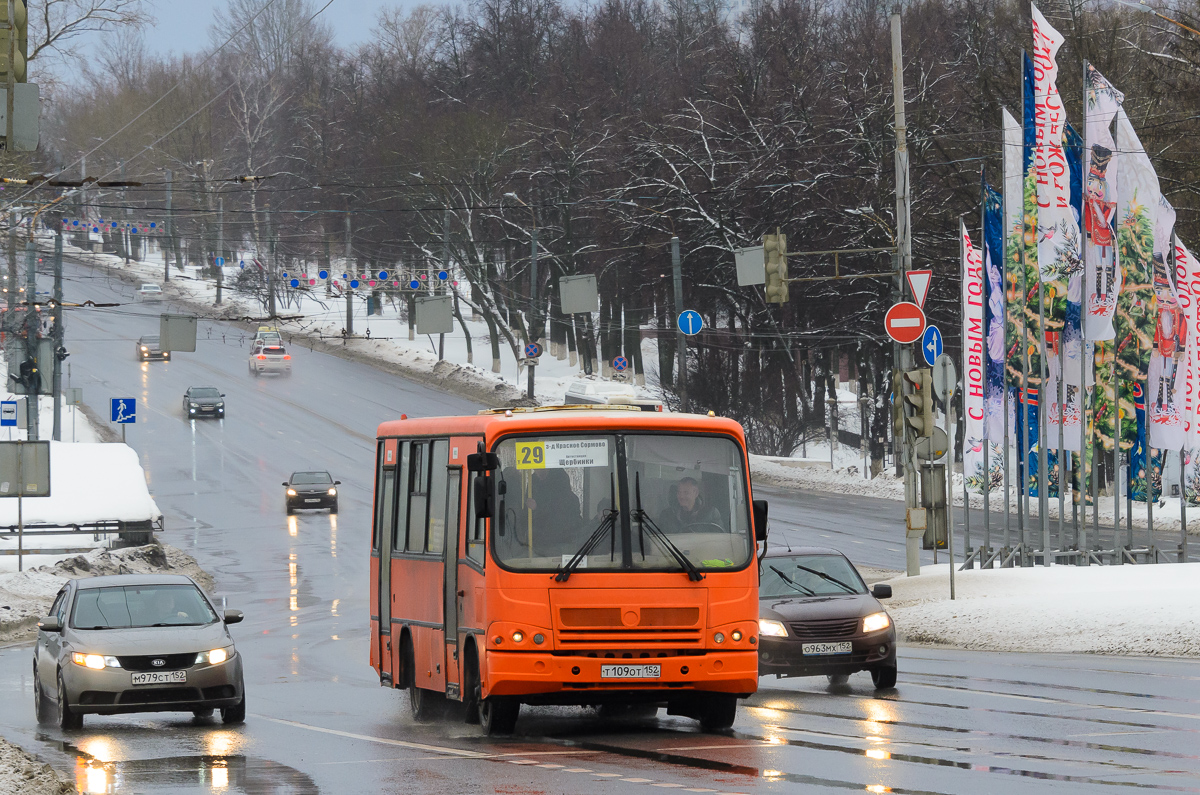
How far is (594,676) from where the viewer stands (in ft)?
42.9

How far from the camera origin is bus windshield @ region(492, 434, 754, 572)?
13.4 metres

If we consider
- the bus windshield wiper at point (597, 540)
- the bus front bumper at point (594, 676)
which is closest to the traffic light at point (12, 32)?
the bus windshield wiper at point (597, 540)

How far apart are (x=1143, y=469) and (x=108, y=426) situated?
153ft

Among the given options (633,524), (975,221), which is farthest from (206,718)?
(975,221)

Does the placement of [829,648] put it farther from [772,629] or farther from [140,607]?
[140,607]

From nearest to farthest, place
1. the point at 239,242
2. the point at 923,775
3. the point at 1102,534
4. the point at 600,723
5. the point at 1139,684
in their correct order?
1. the point at 923,775
2. the point at 600,723
3. the point at 1139,684
4. the point at 1102,534
5. the point at 239,242

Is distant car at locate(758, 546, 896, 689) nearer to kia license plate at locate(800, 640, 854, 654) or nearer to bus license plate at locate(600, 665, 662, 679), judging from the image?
kia license plate at locate(800, 640, 854, 654)

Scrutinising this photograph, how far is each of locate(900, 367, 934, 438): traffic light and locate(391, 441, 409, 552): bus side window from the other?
1211cm

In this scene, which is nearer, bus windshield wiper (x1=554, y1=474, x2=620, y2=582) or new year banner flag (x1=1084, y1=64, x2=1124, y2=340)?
bus windshield wiper (x1=554, y1=474, x2=620, y2=582)

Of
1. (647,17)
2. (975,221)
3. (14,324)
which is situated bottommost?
(14,324)

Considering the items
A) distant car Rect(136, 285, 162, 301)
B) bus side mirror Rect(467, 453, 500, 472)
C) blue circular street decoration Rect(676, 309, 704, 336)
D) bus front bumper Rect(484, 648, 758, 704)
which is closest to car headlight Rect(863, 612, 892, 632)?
bus front bumper Rect(484, 648, 758, 704)

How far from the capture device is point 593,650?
43.1 feet

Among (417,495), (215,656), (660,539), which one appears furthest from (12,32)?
(215,656)

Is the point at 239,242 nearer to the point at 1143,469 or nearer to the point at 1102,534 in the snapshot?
the point at 1102,534
